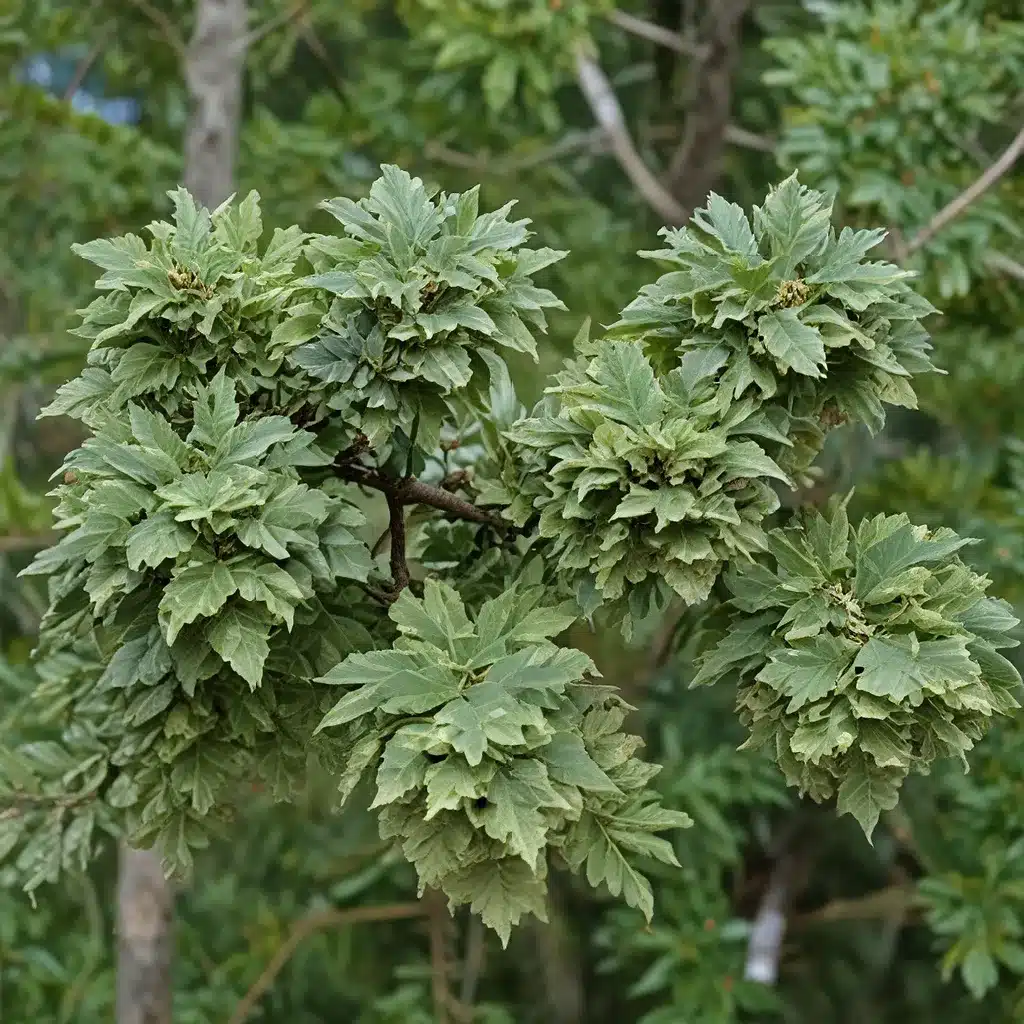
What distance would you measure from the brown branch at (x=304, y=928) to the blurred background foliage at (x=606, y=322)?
2cm

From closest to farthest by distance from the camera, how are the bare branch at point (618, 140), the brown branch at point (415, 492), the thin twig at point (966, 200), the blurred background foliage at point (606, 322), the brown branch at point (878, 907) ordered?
the brown branch at point (415, 492) < the thin twig at point (966, 200) < the blurred background foliage at point (606, 322) < the bare branch at point (618, 140) < the brown branch at point (878, 907)

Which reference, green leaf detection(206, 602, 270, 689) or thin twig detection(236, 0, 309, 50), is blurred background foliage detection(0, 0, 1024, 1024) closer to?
thin twig detection(236, 0, 309, 50)

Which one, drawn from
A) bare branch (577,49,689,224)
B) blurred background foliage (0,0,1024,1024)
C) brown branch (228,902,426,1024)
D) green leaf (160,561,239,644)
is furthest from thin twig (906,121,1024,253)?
brown branch (228,902,426,1024)

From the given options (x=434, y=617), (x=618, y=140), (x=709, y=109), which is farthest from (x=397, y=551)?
(x=709, y=109)

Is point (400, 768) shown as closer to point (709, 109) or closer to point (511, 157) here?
point (709, 109)

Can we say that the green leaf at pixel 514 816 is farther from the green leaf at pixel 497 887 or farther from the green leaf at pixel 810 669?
the green leaf at pixel 810 669

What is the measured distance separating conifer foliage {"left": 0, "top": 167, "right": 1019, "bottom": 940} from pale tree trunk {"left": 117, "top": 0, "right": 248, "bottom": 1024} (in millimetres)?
966

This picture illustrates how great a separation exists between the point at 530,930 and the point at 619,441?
2.11m

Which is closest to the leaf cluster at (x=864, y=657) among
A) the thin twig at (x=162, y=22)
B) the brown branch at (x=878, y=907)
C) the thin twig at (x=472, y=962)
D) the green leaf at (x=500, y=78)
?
the green leaf at (x=500, y=78)

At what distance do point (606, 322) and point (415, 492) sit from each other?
4.28ft

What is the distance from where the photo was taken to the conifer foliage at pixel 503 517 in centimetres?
97

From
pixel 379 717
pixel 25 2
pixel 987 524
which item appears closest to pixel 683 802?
pixel 987 524

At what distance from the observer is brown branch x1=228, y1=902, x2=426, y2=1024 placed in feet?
7.52

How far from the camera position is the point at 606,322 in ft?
7.93
